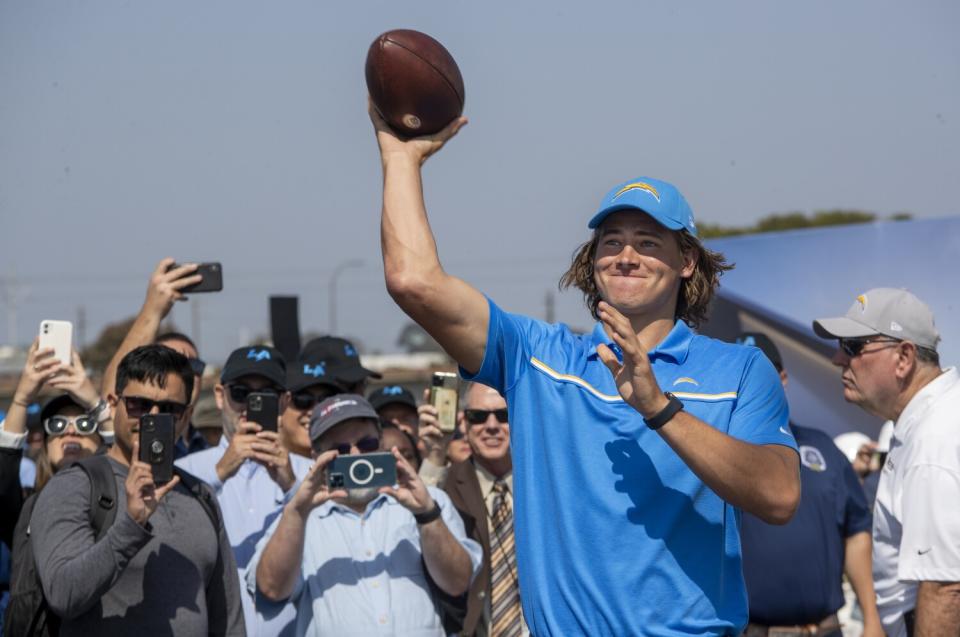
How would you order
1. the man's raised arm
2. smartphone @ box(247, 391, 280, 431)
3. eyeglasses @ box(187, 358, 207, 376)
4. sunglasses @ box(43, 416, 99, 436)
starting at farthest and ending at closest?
eyeglasses @ box(187, 358, 207, 376) → sunglasses @ box(43, 416, 99, 436) → smartphone @ box(247, 391, 280, 431) → the man's raised arm

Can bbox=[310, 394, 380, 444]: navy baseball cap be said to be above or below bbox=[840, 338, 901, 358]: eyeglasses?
below

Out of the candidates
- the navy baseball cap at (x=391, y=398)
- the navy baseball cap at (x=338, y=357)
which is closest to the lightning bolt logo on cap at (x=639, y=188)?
the navy baseball cap at (x=338, y=357)

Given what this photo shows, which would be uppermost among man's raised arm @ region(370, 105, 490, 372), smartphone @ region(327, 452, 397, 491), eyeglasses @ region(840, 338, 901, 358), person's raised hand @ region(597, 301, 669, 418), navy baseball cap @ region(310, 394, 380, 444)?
man's raised arm @ region(370, 105, 490, 372)

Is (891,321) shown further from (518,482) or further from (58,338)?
(58,338)

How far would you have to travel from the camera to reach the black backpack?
4566 millimetres

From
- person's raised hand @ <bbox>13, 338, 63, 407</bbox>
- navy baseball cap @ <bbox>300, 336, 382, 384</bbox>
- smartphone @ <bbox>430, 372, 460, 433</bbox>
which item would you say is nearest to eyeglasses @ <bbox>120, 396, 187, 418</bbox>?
person's raised hand @ <bbox>13, 338, 63, 407</bbox>

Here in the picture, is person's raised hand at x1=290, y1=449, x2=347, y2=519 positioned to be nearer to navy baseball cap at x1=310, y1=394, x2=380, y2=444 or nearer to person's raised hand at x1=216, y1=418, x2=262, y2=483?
navy baseball cap at x1=310, y1=394, x2=380, y2=444

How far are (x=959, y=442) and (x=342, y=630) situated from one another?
2.70 metres

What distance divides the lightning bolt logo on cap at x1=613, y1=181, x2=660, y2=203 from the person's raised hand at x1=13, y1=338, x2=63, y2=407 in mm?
3594

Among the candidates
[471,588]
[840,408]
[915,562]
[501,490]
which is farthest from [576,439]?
[840,408]

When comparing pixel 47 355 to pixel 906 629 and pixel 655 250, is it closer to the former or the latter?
pixel 655 250

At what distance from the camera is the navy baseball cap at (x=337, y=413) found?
5.63m

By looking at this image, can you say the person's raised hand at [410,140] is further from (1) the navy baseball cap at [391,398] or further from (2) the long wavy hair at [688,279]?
(1) the navy baseball cap at [391,398]

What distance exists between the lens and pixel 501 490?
255 inches
